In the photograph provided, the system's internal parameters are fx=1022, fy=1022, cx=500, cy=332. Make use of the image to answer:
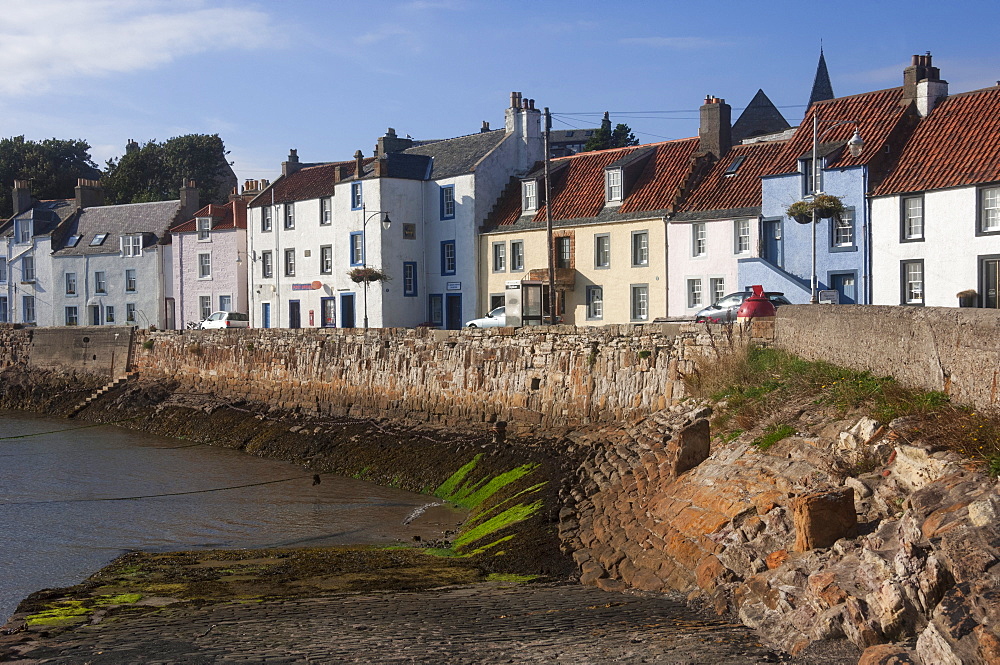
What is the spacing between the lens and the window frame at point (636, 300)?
4084cm

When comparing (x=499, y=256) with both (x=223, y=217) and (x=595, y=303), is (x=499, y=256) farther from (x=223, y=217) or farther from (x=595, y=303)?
(x=223, y=217)

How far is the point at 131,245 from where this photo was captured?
61.5 meters

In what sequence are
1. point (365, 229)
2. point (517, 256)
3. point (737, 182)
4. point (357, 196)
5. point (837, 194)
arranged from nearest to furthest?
1. point (837, 194)
2. point (737, 182)
3. point (517, 256)
4. point (365, 229)
5. point (357, 196)

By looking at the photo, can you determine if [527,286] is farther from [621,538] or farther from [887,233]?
[621,538]

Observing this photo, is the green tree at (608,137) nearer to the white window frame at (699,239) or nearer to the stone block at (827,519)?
the white window frame at (699,239)

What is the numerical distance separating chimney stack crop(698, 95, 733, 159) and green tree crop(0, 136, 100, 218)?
6110 cm

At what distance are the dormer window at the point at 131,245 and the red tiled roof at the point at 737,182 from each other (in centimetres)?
3596

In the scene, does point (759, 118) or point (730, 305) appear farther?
point (759, 118)

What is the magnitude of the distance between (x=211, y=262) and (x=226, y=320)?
8727mm

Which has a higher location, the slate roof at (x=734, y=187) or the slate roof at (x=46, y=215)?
the slate roof at (x=46, y=215)

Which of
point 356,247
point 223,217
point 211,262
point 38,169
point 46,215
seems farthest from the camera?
point 38,169

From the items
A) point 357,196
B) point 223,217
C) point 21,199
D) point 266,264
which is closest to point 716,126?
point 357,196

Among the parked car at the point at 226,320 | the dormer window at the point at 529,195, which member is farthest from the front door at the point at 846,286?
the parked car at the point at 226,320

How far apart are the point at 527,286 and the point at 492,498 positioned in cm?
1687
